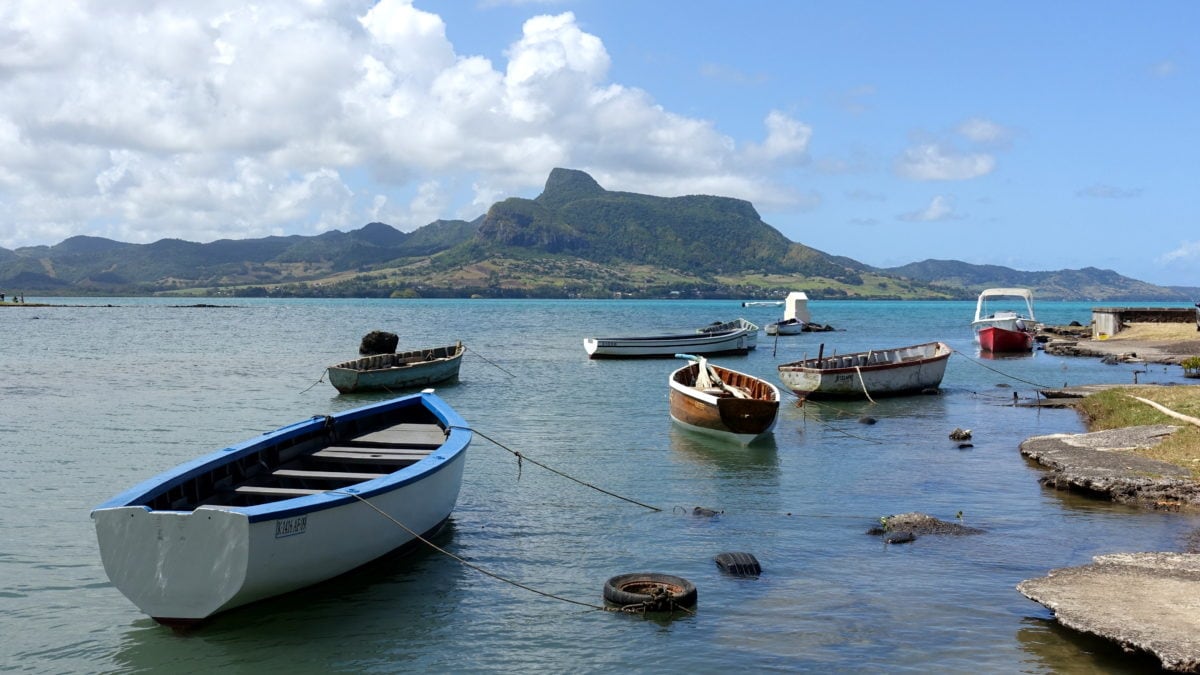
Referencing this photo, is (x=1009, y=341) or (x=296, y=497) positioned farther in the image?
(x=1009, y=341)

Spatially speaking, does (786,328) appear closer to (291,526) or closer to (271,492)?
(271,492)

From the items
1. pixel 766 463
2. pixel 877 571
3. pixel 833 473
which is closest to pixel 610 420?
pixel 766 463

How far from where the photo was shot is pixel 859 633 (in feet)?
35.1

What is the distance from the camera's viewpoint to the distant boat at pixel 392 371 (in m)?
35.9

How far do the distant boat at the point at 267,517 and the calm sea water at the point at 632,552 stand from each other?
2.24 feet

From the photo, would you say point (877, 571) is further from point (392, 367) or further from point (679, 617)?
point (392, 367)

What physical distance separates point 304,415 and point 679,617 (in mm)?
22306

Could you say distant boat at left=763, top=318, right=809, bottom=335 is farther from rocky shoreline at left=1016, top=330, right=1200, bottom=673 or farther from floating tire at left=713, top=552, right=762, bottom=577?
floating tire at left=713, top=552, right=762, bottom=577

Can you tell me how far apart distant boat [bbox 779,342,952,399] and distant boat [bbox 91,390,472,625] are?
1987 centimetres

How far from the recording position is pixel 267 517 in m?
10.0

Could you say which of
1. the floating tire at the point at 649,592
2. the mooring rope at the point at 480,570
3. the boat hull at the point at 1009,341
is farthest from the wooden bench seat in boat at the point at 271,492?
the boat hull at the point at 1009,341

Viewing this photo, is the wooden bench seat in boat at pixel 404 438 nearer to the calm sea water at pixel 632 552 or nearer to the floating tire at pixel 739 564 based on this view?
the calm sea water at pixel 632 552

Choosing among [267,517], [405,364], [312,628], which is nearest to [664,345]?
[405,364]

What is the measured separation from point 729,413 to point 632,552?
10149 mm
